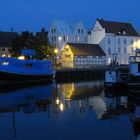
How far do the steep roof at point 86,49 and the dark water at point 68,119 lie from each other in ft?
155

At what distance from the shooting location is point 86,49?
84875 millimetres

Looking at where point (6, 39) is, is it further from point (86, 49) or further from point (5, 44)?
point (86, 49)

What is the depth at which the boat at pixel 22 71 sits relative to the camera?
53078mm

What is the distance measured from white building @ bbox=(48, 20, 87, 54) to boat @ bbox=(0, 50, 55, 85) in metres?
28.0

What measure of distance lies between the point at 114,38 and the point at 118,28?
143 inches

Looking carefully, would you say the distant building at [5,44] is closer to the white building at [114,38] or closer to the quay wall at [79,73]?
the white building at [114,38]

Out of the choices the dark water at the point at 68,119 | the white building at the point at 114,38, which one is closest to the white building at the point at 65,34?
the white building at the point at 114,38

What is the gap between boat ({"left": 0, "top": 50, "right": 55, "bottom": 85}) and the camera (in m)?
53.1

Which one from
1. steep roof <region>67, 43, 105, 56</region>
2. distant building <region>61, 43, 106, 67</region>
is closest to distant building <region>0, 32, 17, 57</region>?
distant building <region>61, 43, 106, 67</region>

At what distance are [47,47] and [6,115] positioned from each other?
171ft

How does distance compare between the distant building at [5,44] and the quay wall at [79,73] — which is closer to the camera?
the quay wall at [79,73]

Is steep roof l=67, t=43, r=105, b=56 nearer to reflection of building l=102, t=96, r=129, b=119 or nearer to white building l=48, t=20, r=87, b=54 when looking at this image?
white building l=48, t=20, r=87, b=54

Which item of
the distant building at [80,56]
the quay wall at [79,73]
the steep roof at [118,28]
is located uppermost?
the steep roof at [118,28]

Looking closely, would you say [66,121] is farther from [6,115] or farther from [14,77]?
[14,77]
